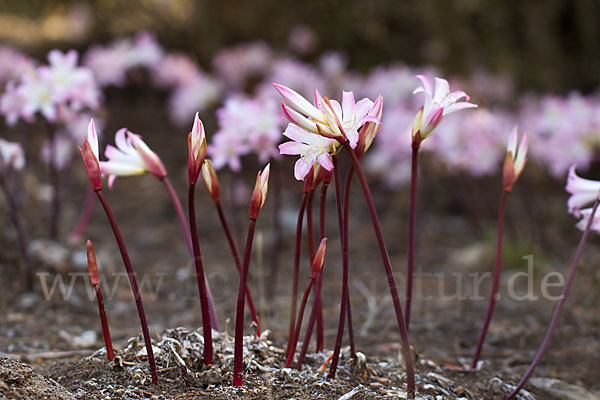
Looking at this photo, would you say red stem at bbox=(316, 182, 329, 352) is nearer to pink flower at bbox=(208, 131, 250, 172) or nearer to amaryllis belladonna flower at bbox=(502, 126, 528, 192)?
amaryllis belladonna flower at bbox=(502, 126, 528, 192)

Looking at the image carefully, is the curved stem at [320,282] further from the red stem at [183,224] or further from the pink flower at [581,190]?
the pink flower at [581,190]

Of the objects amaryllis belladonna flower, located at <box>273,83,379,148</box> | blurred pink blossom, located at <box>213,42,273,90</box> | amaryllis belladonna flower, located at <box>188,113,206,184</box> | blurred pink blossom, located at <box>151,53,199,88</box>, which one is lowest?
amaryllis belladonna flower, located at <box>188,113,206,184</box>

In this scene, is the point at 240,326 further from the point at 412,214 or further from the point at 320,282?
the point at 412,214

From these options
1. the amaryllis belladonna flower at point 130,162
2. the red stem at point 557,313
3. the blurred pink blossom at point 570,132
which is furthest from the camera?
the blurred pink blossom at point 570,132

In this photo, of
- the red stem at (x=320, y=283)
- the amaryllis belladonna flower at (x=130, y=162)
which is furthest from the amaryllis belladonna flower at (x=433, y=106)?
the amaryllis belladonna flower at (x=130, y=162)

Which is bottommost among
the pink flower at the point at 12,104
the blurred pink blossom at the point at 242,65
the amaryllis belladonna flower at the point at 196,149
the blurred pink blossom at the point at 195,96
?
the amaryllis belladonna flower at the point at 196,149

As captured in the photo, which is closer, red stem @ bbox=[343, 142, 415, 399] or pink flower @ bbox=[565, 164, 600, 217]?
red stem @ bbox=[343, 142, 415, 399]

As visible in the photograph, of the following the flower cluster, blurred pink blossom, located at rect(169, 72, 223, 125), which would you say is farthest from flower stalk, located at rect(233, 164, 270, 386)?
blurred pink blossom, located at rect(169, 72, 223, 125)
